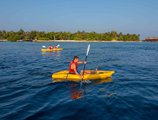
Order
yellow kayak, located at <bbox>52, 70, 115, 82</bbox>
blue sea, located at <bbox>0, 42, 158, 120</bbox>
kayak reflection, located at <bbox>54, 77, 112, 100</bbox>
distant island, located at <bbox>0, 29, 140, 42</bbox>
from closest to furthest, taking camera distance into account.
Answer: blue sea, located at <bbox>0, 42, 158, 120</bbox> < kayak reflection, located at <bbox>54, 77, 112, 100</bbox> < yellow kayak, located at <bbox>52, 70, 115, 82</bbox> < distant island, located at <bbox>0, 29, 140, 42</bbox>

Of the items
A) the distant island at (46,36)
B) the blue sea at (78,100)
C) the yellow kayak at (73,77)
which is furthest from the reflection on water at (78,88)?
the distant island at (46,36)

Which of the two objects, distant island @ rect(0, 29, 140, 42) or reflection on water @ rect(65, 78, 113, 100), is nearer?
reflection on water @ rect(65, 78, 113, 100)

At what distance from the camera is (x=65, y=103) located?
460 inches

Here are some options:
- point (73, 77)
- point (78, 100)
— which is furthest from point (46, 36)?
point (78, 100)

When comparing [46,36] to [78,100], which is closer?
[78,100]

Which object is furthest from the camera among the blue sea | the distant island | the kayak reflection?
the distant island

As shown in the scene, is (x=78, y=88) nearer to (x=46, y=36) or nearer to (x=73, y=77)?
(x=73, y=77)

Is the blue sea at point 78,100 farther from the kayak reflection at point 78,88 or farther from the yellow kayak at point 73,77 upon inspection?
the yellow kayak at point 73,77

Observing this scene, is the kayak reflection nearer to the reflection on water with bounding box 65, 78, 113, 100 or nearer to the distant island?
the reflection on water with bounding box 65, 78, 113, 100

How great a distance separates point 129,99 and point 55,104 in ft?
13.9

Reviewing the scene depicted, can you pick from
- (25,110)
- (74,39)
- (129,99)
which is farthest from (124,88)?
(74,39)

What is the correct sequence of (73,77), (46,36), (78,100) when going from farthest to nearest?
(46,36)
(73,77)
(78,100)

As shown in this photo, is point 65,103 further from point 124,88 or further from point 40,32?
point 40,32

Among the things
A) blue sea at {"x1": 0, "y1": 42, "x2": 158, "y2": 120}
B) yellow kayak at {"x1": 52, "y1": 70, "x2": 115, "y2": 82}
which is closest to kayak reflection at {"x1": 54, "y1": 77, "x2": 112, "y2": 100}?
blue sea at {"x1": 0, "y1": 42, "x2": 158, "y2": 120}
